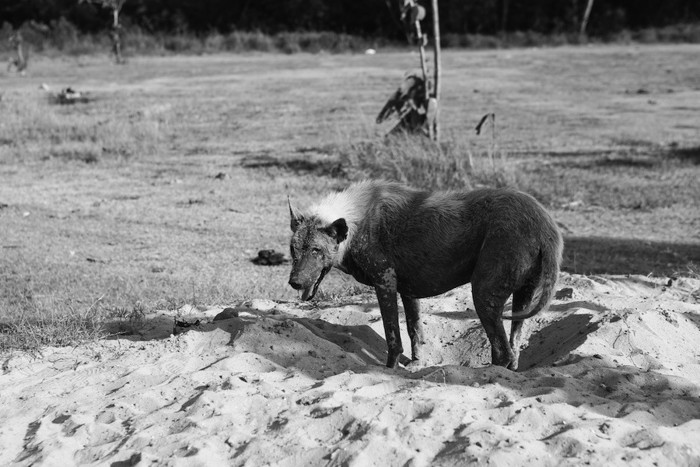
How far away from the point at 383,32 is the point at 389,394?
42625mm

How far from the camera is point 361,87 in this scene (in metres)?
25.7

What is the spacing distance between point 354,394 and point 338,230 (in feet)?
3.30

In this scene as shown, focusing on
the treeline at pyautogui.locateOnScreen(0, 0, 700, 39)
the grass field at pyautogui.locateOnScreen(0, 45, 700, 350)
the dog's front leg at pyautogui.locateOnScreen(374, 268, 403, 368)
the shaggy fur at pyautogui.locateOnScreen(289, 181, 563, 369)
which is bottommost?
the grass field at pyautogui.locateOnScreen(0, 45, 700, 350)

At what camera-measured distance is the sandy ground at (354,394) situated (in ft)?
13.6

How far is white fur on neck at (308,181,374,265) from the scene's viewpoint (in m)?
5.32

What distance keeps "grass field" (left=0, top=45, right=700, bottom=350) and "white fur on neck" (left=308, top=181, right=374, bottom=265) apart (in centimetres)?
181

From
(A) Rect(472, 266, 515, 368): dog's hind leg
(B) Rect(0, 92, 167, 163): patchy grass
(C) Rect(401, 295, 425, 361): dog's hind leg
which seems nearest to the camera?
(A) Rect(472, 266, 515, 368): dog's hind leg

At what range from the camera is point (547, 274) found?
5.19 meters

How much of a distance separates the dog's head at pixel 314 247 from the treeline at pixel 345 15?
124ft

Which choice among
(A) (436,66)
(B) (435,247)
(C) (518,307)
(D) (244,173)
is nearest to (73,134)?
(D) (244,173)

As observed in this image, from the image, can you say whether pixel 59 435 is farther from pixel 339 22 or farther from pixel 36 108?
pixel 339 22

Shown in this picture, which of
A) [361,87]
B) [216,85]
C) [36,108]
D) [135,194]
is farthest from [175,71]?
[135,194]

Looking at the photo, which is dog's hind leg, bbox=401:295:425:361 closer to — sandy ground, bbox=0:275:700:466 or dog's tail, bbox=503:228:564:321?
sandy ground, bbox=0:275:700:466

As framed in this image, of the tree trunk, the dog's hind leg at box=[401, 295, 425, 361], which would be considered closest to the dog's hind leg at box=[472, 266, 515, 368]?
the dog's hind leg at box=[401, 295, 425, 361]
